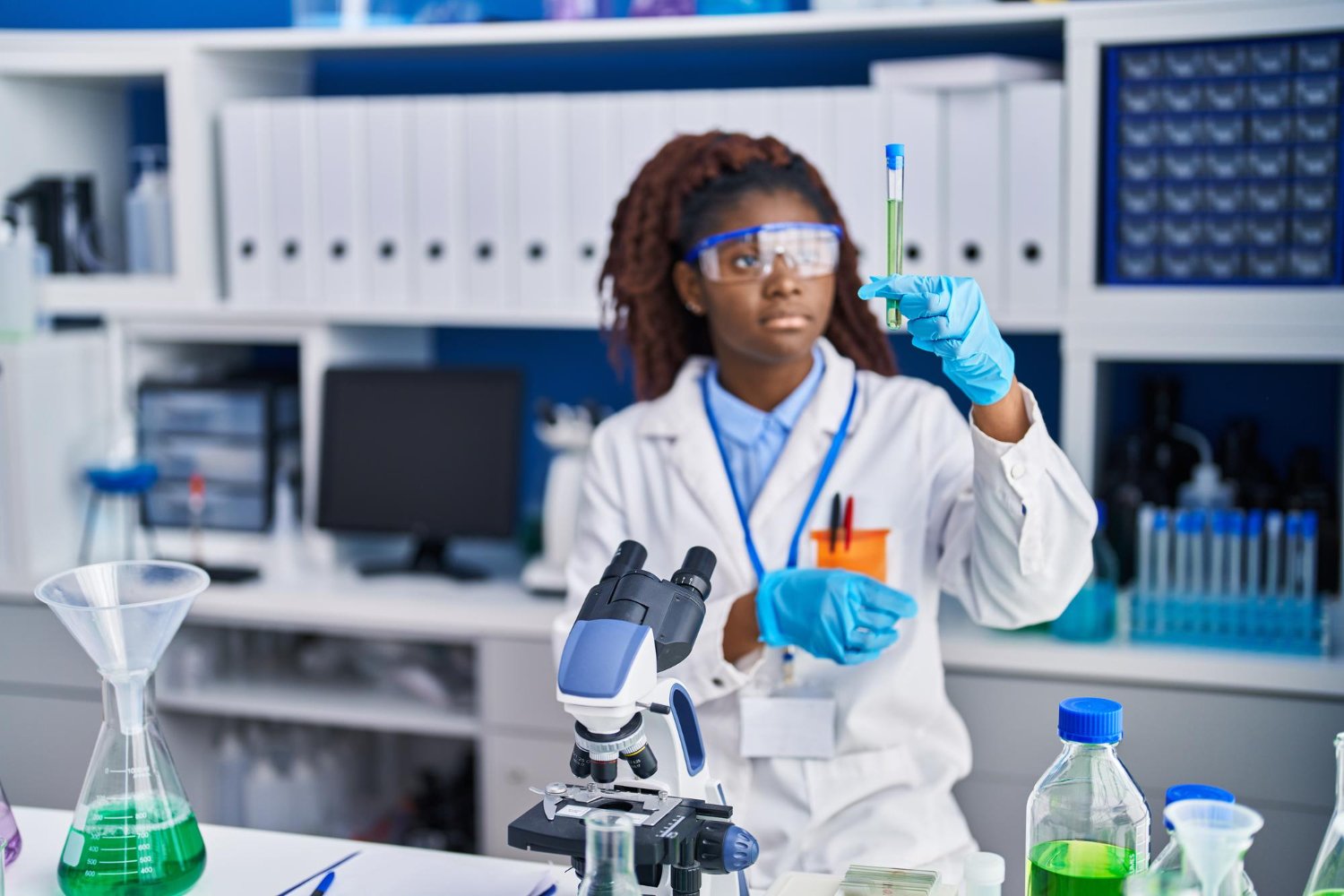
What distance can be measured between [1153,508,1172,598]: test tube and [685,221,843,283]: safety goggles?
80 cm

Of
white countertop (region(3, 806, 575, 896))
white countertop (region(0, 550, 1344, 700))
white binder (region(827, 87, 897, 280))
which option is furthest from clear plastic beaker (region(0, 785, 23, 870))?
white binder (region(827, 87, 897, 280))

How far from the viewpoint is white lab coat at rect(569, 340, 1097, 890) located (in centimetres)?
162

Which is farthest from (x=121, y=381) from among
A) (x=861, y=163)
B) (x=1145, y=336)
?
(x=1145, y=336)

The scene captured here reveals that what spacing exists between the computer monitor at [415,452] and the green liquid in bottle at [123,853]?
4.36 feet

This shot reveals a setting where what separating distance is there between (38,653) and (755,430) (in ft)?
5.02

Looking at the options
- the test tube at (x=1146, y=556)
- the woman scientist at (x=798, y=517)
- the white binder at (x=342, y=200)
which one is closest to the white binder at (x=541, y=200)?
the white binder at (x=342, y=200)

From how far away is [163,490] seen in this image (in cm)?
278

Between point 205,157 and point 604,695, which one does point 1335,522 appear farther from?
point 205,157

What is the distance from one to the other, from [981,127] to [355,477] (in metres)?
1.30

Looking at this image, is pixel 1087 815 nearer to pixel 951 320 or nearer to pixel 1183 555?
pixel 951 320

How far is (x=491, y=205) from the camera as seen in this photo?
249 cm

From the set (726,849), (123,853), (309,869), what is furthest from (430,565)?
(726,849)

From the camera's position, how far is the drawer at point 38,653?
2.52 m

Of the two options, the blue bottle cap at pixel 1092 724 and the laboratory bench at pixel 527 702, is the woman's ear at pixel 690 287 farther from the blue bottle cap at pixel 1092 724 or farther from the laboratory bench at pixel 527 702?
the blue bottle cap at pixel 1092 724
